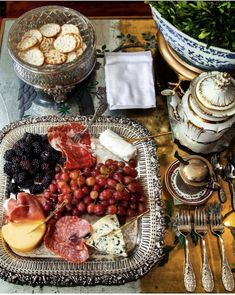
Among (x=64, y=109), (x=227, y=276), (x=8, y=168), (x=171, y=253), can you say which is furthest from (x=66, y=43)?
(x=227, y=276)

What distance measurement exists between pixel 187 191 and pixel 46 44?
1.87 ft

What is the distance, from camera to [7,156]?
1.27m

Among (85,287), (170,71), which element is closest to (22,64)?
(170,71)

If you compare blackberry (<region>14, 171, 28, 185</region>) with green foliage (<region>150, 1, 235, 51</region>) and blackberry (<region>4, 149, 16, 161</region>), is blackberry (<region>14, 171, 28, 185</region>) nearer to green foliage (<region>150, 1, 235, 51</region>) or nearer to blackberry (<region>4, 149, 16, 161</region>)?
blackberry (<region>4, 149, 16, 161</region>)

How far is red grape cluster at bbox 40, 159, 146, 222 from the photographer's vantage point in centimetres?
122

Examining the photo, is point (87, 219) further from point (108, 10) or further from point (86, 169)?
point (108, 10)

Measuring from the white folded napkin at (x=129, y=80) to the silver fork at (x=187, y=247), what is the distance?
12.9 inches

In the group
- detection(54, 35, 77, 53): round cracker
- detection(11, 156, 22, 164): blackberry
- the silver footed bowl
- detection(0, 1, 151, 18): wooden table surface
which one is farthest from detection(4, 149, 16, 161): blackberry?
detection(0, 1, 151, 18): wooden table surface

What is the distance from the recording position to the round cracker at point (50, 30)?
4.64 feet

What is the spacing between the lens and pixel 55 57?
1.37 m

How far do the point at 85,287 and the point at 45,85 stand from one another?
1.82 ft

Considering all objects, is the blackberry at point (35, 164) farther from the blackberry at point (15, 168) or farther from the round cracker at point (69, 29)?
the round cracker at point (69, 29)

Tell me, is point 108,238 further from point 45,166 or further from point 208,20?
point 208,20

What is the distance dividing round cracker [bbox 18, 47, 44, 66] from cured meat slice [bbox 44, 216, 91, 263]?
1.45 feet
